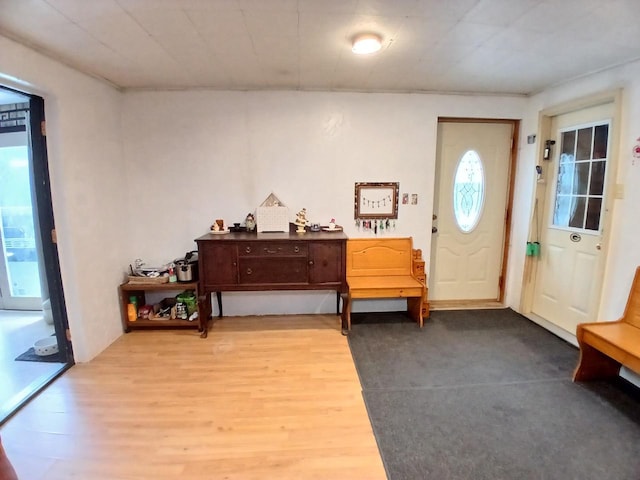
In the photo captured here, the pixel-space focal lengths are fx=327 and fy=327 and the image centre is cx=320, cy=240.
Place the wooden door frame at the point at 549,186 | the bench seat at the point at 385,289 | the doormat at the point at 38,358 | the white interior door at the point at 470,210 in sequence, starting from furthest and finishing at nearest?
the white interior door at the point at 470,210
the bench seat at the point at 385,289
the doormat at the point at 38,358
the wooden door frame at the point at 549,186

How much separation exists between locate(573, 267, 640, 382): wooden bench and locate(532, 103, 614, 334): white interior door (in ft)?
1.09

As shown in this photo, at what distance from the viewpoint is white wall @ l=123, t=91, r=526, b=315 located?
129 inches

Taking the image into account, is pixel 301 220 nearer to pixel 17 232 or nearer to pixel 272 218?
pixel 272 218

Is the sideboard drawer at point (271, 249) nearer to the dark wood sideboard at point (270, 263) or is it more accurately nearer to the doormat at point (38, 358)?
the dark wood sideboard at point (270, 263)

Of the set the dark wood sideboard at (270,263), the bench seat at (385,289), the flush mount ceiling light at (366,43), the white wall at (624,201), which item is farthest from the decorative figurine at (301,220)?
the white wall at (624,201)

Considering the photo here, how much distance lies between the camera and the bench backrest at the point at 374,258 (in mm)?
3488

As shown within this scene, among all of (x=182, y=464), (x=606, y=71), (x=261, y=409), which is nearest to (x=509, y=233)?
(x=606, y=71)

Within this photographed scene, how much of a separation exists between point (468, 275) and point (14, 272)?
17.2ft

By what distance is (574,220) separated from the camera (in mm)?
2975

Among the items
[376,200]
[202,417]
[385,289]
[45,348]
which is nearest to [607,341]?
[385,289]

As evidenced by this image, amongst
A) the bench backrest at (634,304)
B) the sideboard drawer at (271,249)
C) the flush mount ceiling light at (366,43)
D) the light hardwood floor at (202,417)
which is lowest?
the light hardwood floor at (202,417)

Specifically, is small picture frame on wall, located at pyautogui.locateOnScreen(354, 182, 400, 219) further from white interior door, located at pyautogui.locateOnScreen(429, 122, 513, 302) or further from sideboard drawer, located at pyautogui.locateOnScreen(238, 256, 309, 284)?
sideboard drawer, located at pyautogui.locateOnScreen(238, 256, 309, 284)

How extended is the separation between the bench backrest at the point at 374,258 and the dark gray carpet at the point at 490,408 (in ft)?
2.07

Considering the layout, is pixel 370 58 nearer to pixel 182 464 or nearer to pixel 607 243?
pixel 607 243
